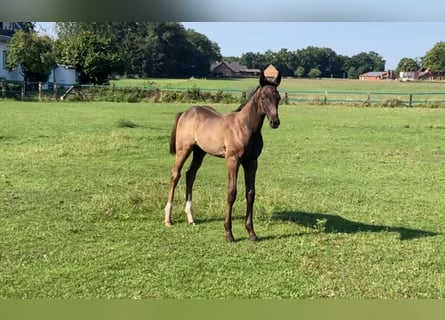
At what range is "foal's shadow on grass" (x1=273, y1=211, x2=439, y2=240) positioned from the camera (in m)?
6.05

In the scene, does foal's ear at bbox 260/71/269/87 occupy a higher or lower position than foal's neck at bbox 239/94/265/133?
higher

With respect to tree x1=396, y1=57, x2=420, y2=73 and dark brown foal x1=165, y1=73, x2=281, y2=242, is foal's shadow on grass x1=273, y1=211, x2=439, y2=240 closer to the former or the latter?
dark brown foal x1=165, y1=73, x2=281, y2=242

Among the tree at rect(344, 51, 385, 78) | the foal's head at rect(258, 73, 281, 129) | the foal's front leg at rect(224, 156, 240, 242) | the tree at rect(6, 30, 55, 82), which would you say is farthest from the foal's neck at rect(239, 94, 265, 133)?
the tree at rect(6, 30, 55, 82)

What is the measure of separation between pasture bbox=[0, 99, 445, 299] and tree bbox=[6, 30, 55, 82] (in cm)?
2088

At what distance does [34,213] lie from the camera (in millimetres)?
6434

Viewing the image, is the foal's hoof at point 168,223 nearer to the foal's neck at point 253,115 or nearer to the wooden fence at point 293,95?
the foal's neck at point 253,115

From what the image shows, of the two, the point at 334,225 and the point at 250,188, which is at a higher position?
the point at 250,188

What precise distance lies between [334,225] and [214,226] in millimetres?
1594

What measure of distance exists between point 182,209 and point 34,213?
198 centimetres

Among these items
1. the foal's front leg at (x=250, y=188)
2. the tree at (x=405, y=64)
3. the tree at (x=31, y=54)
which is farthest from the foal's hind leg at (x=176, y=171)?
the tree at (x=31, y=54)

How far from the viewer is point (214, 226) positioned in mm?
6105

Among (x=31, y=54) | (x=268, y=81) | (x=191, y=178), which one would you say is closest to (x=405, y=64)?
(x=191, y=178)

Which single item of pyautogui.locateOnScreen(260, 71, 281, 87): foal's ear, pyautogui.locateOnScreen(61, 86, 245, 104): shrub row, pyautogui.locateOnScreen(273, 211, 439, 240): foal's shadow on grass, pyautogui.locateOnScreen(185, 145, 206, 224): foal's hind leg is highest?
pyautogui.locateOnScreen(61, 86, 245, 104): shrub row

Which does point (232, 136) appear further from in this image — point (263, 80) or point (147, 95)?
point (147, 95)
